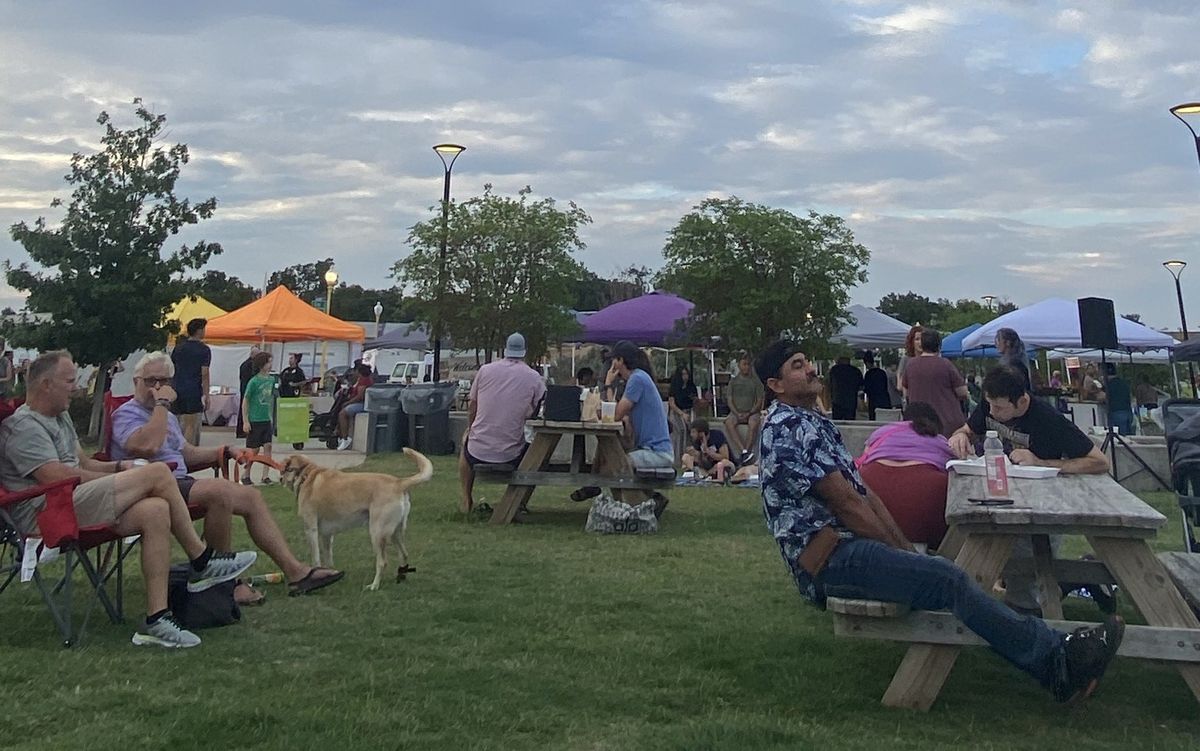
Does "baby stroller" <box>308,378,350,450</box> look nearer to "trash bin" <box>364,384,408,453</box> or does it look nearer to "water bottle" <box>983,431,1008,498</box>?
"trash bin" <box>364,384,408,453</box>

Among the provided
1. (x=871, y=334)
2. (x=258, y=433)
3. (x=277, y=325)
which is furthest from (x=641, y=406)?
(x=277, y=325)

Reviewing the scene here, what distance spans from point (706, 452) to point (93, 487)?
8448 millimetres

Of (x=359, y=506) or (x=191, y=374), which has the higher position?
(x=191, y=374)

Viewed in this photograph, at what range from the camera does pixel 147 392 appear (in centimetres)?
528

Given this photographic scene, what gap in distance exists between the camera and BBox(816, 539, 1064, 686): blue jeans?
347cm

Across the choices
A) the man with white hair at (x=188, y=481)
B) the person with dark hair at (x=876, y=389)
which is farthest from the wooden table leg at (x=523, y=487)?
the person with dark hair at (x=876, y=389)

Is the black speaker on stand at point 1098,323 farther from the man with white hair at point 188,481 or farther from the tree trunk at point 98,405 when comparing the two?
the tree trunk at point 98,405

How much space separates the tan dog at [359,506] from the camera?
5758mm

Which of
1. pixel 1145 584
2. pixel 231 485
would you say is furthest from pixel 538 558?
pixel 1145 584

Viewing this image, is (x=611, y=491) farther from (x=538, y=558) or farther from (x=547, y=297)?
(x=547, y=297)

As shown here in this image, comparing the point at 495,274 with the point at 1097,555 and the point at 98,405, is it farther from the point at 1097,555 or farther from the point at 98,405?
the point at 1097,555

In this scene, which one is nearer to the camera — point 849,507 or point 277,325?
point 849,507

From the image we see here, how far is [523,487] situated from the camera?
8148mm

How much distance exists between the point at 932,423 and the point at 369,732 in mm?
2834
